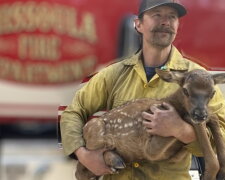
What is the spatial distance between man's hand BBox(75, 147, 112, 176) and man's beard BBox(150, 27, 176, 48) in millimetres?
441

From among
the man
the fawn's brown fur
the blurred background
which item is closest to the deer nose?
the fawn's brown fur

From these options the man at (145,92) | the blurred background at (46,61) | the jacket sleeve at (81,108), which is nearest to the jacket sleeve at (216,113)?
the man at (145,92)

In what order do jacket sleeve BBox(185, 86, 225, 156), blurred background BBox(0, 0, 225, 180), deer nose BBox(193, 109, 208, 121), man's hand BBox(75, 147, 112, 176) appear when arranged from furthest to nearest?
1. blurred background BBox(0, 0, 225, 180)
2. man's hand BBox(75, 147, 112, 176)
3. jacket sleeve BBox(185, 86, 225, 156)
4. deer nose BBox(193, 109, 208, 121)

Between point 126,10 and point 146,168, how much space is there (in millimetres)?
1011

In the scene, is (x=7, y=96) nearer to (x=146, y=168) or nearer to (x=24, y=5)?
(x=24, y=5)

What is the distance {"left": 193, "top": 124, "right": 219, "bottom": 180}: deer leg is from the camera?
1.55 metres

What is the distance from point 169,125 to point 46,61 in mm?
958

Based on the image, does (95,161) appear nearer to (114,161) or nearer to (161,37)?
(114,161)

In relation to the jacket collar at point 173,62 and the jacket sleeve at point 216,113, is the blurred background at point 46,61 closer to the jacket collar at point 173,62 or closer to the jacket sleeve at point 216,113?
the jacket collar at point 173,62

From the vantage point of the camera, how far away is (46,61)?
233 centimetres

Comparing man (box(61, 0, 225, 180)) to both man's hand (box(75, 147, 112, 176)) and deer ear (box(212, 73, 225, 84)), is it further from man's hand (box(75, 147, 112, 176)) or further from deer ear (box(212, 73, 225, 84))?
deer ear (box(212, 73, 225, 84))

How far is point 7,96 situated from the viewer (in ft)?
7.75

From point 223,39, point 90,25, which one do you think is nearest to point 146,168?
point 90,25

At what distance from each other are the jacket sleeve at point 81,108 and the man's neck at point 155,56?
0.53 feet
